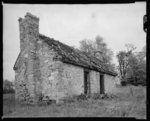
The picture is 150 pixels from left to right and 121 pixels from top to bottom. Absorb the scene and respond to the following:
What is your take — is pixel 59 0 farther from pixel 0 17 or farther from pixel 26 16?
pixel 26 16

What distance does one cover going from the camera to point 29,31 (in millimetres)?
13055

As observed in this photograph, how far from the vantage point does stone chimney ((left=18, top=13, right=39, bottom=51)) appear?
513 inches

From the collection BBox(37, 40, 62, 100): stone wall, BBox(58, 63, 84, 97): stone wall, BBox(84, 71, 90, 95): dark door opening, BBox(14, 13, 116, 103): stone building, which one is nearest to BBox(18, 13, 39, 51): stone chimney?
BBox(14, 13, 116, 103): stone building

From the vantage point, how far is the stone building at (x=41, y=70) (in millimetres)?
12117

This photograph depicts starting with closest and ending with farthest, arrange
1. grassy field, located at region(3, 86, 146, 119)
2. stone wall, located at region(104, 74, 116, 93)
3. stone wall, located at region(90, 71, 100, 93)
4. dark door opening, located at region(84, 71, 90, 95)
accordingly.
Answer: grassy field, located at region(3, 86, 146, 119) < dark door opening, located at region(84, 71, 90, 95) < stone wall, located at region(90, 71, 100, 93) < stone wall, located at region(104, 74, 116, 93)

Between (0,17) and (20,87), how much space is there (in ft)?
40.0

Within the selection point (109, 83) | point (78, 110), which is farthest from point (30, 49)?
point (109, 83)

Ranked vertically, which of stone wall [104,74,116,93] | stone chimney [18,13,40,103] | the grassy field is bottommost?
the grassy field

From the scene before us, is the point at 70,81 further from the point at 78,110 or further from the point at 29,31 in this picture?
the point at 29,31

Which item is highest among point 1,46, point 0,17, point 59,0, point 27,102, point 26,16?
point 26,16

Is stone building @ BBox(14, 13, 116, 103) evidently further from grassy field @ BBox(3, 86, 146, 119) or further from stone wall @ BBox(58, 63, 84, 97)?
grassy field @ BBox(3, 86, 146, 119)

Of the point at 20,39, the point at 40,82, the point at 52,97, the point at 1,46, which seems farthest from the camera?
the point at 20,39

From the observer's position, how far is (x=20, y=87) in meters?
13.4

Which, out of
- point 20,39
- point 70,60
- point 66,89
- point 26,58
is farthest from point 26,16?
point 66,89
